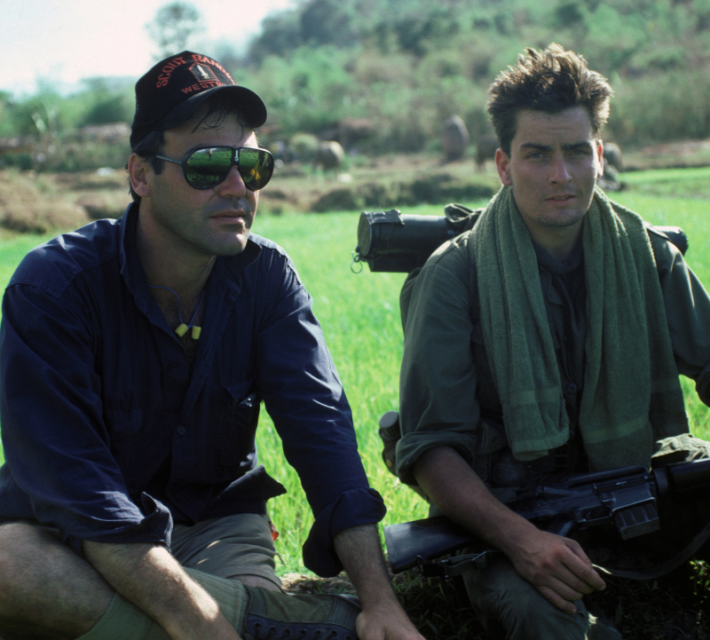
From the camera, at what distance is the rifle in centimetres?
207

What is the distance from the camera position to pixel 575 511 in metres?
2.12

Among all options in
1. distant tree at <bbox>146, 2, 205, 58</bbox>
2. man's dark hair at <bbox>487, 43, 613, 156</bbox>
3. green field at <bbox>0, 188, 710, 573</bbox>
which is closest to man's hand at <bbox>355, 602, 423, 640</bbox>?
green field at <bbox>0, 188, 710, 573</bbox>

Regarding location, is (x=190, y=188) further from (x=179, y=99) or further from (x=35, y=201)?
(x=35, y=201)

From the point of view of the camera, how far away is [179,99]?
2137mm

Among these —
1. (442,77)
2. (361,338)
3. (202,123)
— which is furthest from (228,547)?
(442,77)

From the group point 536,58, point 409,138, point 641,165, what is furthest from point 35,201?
point 409,138

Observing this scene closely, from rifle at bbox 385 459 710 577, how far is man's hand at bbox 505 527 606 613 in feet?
0.39

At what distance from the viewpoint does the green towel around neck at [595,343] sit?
2252 millimetres

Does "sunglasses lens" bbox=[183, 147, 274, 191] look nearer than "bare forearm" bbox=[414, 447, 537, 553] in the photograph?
No

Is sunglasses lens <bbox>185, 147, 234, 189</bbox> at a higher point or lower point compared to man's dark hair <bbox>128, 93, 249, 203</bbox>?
lower

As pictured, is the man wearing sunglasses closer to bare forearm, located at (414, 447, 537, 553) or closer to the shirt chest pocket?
the shirt chest pocket

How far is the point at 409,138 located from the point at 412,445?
34.2 m

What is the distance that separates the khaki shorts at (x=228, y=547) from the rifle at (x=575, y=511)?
42 cm

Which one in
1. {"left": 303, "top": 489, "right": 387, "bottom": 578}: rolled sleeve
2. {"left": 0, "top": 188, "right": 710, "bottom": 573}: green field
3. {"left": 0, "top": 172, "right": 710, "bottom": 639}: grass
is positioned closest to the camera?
{"left": 303, "top": 489, "right": 387, "bottom": 578}: rolled sleeve
